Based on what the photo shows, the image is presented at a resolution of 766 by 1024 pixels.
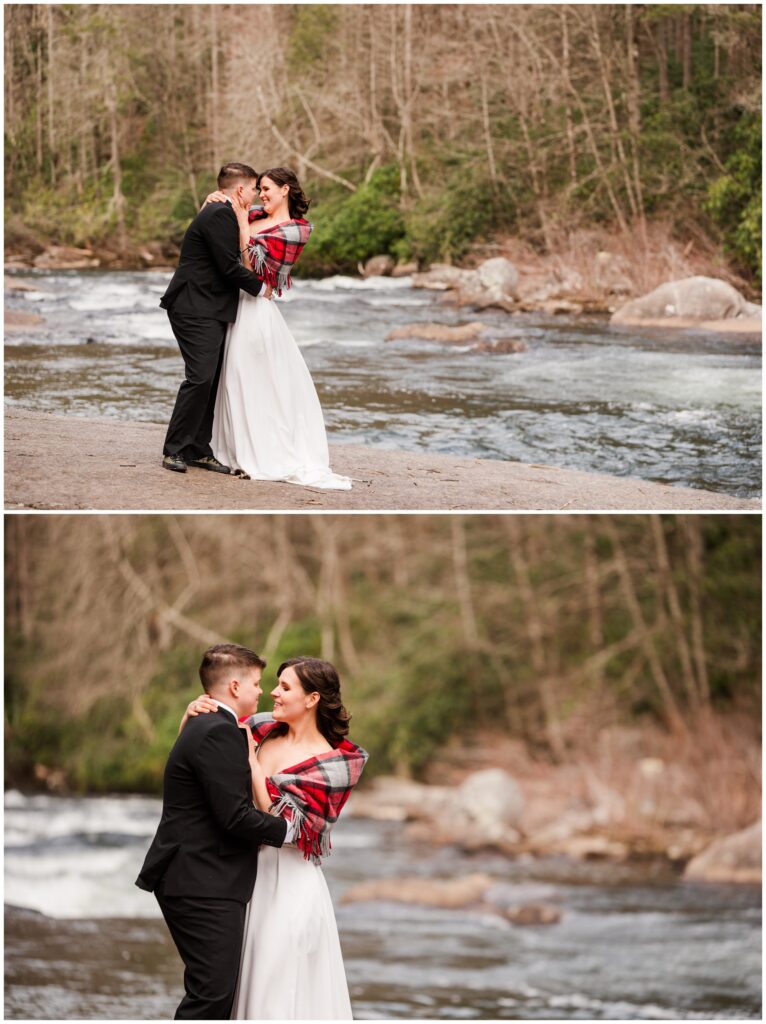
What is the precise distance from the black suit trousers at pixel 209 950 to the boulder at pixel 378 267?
862 inches

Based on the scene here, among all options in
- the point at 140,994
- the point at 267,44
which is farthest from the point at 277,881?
the point at 267,44

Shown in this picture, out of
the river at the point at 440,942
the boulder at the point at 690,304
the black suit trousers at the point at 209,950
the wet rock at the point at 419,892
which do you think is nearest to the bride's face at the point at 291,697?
the black suit trousers at the point at 209,950

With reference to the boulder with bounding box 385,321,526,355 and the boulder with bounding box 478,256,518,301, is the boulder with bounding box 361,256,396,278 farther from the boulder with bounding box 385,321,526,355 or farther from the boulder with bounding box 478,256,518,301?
the boulder with bounding box 385,321,526,355

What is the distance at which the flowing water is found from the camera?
1262 centimetres

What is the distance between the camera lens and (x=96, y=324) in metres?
19.2

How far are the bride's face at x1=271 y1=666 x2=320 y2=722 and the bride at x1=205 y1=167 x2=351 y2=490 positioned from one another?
331cm

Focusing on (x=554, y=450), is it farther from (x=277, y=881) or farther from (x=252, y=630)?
(x=277, y=881)

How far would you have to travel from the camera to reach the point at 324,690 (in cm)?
479

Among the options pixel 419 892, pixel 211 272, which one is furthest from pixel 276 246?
pixel 419 892

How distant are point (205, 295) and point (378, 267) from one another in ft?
61.2

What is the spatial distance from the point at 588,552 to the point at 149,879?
35.0 ft

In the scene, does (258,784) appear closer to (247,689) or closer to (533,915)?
(247,689)

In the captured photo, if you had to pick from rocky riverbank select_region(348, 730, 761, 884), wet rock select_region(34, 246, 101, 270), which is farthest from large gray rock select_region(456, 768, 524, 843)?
wet rock select_region(34, 246, 101, 270)

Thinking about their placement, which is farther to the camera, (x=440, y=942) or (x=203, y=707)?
(x=440, y=942)
